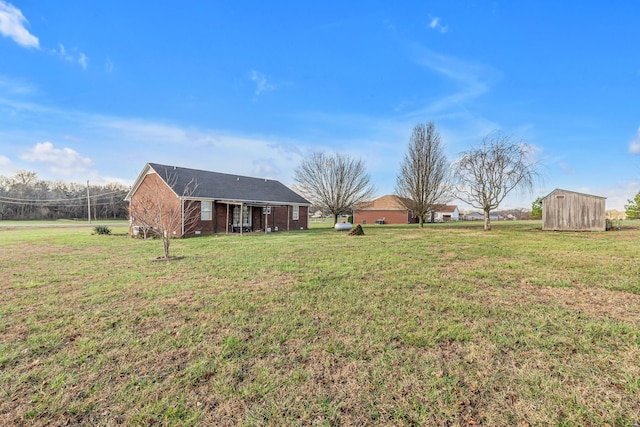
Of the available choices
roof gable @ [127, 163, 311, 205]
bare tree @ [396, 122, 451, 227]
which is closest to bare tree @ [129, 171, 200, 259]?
roof gable @ [127, 163, 311, 205]

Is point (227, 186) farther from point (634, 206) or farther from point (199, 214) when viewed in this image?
point (634, 206)

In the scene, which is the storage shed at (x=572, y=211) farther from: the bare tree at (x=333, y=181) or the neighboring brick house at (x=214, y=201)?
the neighboring brick house at (x=214, y=201)

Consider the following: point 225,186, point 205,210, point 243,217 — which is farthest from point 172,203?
point 243,217

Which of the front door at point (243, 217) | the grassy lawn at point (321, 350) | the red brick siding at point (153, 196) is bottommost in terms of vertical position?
the grassy lawn at point (321, 350)

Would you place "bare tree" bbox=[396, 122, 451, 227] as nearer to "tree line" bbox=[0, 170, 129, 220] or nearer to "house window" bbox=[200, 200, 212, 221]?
"house window" bbox=[200, 200, 212, 221]

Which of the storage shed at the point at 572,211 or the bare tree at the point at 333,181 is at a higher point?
the bare tree at the point at 333,181

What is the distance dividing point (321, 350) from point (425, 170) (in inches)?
1012

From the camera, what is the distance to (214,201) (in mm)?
20375

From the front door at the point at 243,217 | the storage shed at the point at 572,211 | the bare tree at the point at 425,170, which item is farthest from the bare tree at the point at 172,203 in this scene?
the storage shed at the point at 572,211

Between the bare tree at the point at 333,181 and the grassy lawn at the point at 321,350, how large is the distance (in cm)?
2441

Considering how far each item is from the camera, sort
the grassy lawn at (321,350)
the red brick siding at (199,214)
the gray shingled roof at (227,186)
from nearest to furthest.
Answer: the grassy lawn at (321,350) < the red brick siding at (199,214) < the gray shingled roof at (227,186)

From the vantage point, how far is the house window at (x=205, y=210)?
64.5 ft

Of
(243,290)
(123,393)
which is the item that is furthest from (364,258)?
(123,393)

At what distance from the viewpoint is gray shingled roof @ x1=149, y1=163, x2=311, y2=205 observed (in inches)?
786
